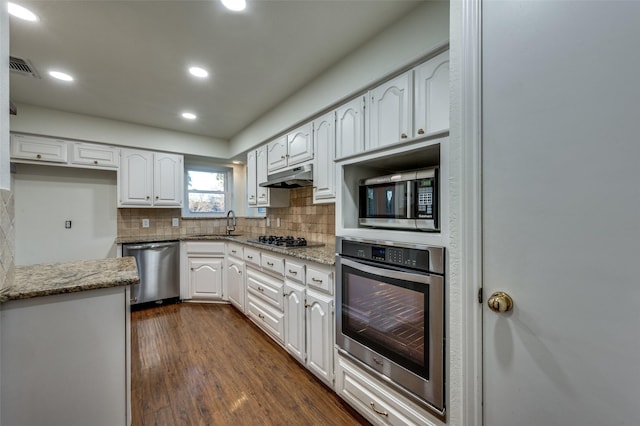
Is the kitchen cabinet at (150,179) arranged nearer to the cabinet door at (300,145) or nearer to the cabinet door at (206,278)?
the cabinet door at (206,278)

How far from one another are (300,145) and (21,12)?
6.62 feet

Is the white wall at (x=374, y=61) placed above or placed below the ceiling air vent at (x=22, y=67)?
below

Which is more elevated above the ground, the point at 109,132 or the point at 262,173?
the point at 109,132

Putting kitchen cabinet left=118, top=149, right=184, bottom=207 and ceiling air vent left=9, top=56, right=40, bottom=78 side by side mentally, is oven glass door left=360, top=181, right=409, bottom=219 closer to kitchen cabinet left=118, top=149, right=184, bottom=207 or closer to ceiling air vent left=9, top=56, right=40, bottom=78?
ceiling air vent left=9, top=56, right=40, bottom=78

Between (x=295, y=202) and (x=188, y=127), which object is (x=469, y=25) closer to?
(x=295, y=202)

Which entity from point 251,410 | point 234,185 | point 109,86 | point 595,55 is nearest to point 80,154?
point 109,86

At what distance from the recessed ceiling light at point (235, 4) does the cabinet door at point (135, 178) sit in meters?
2.83

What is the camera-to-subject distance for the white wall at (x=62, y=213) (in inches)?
126

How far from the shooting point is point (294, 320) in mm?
2115

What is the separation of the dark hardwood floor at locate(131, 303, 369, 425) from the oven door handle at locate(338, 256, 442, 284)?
94cm

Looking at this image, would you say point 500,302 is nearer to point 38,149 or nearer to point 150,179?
point 150,179

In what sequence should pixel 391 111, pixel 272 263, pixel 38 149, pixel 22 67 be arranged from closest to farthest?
pixel 391 111
pixel 22 67
pixel 272 263
pixel 38 149

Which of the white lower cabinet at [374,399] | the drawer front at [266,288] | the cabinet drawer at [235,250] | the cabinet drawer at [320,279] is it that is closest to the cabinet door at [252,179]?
the cabinet drawer at [235,250]

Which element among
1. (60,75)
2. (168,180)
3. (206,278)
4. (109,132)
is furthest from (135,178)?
(206,278)
